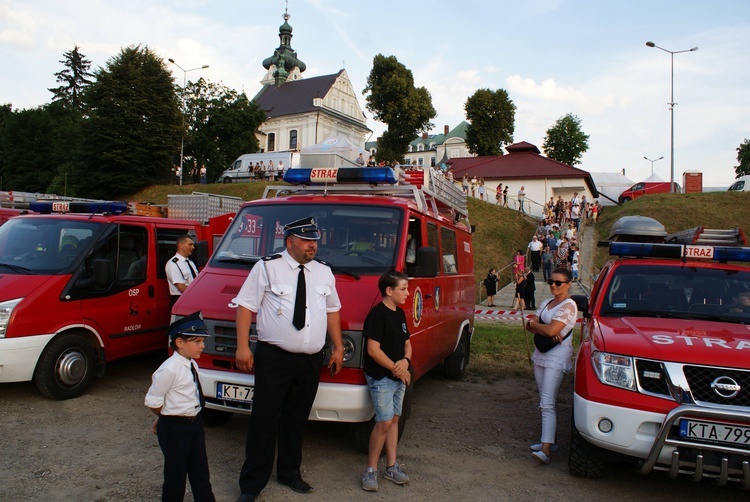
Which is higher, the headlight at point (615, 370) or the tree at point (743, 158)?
the tree at point (743, 158)

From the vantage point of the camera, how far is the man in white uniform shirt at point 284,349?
391cm

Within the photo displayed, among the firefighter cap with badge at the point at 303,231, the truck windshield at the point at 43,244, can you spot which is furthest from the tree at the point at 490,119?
the firefighter cap with badge at the point at 303,231

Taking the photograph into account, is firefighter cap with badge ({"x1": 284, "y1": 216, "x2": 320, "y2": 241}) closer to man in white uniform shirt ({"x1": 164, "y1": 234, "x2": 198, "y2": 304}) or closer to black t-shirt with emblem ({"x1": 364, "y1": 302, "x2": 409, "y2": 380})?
black t-shirt with emblem ({"x1": 364, "y1": 302, "x2": 409, "y2": 380})

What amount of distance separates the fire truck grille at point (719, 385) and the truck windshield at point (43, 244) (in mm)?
6398

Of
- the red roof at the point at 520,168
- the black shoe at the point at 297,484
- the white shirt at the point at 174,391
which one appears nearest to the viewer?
the white shirt at the point at 174,391

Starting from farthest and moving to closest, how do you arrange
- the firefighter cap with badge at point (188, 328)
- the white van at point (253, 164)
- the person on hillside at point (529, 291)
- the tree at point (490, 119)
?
the tree at point (490, 119), the white van at point (253, 164), the person on hillside at point (529, 291), the firefighter cap with badge at point (188, 328)

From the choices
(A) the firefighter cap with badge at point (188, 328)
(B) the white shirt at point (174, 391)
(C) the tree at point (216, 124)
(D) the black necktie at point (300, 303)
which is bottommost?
(B) the white shirt at point (174, 391)

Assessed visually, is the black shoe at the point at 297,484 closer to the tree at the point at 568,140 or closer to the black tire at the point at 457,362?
the black tire at the point at 457,362

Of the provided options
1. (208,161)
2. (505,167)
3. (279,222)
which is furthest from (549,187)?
(279,222)

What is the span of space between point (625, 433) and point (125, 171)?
128 feet

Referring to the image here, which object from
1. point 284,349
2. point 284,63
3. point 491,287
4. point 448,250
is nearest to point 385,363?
point 284,349

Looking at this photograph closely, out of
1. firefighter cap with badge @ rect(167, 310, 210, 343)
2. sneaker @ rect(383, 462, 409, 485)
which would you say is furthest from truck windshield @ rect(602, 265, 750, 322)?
firefighter cap with badge @ rect(167, 310, 210, 343)

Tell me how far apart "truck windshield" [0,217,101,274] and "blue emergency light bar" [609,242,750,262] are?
6101 mm

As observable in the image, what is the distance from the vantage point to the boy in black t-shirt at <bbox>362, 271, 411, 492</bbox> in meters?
4.27
